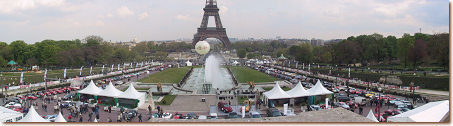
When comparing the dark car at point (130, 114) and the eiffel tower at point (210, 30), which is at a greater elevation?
the eiffel tower at point (210, 30)

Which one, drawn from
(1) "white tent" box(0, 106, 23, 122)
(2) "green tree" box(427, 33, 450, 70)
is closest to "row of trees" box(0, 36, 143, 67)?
(1) "white tent" box(0, 106, 23, 122)

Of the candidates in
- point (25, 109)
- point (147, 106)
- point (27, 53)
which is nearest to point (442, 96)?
point (147, 106)

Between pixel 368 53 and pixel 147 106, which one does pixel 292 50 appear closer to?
pixel 368 53

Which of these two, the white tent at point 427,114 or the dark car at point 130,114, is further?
the dark car at point 130,114

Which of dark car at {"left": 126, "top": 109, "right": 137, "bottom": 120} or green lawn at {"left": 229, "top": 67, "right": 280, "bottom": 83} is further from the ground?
green lawn at {"left": 229, "top": 67, "right": 280, "bottom": 83}

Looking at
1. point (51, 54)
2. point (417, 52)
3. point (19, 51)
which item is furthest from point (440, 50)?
point (19, 51)

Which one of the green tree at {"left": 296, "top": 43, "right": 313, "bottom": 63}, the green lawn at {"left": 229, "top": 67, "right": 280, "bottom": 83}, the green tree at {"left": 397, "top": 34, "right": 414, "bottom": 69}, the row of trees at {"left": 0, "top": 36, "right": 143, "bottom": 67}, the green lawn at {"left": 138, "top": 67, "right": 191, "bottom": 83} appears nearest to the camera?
the green tree at {"left": 397, "top": 34, "right": 414, "bottom": 69}

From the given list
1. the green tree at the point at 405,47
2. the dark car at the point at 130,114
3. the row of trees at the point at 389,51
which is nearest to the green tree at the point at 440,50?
the row of trees at the point at 389,51

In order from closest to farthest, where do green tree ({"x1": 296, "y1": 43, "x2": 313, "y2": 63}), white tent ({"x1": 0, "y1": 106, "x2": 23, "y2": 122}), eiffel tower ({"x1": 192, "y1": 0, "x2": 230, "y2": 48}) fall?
1. white tent ({"x1": 0, "y1": 106, "x2": 23, "y2": 122})
2. green tree ({"x1": 296, "y1": 43, "x2": 313, "y2": 63})
3. eiffel tower ({"x1": 192, "y1": 0, "x2": 230, "y2": 48})

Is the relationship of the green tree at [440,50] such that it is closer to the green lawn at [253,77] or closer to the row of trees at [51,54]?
the green lawn at [253,77]

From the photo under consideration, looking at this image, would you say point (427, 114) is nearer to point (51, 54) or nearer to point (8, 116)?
point (8, 116)

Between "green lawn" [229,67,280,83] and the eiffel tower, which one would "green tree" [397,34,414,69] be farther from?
the eiffel tower
